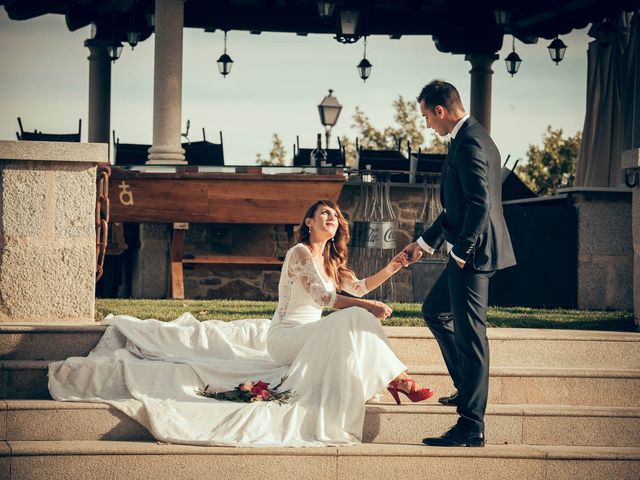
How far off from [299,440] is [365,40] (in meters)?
13.2

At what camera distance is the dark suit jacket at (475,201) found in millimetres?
6121

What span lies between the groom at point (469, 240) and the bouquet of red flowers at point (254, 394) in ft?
2.89

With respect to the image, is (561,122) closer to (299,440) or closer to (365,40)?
(365,40)

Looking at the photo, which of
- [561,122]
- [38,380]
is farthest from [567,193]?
[561,122]

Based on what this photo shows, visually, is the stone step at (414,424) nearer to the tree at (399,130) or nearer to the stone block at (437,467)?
the stone block at (437,467)

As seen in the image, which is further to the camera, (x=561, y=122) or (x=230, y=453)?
(x=561, y=122)

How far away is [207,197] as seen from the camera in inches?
485

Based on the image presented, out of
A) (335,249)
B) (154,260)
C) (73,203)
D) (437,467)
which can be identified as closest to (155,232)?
(154,260)

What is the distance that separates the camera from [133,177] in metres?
12.1

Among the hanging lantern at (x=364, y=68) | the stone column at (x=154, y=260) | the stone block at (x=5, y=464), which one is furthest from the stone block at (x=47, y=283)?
the hanging lantern at (x=364, y=68)

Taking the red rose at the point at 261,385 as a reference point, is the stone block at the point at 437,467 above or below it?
below

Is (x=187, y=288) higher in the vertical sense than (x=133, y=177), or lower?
lower

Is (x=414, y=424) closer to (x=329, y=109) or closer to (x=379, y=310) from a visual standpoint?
(x=379, y=310)

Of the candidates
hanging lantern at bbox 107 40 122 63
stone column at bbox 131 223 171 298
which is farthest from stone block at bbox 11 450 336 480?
hanging lantern at bbox 107 40 122 63
